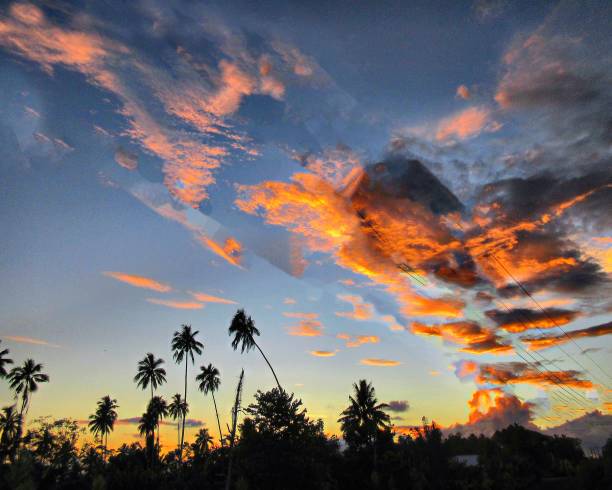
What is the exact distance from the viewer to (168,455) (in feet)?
281

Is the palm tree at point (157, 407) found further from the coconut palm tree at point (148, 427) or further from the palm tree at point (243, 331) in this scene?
the palm tree at point (243, 331)

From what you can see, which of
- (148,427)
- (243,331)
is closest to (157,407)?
(148,427)

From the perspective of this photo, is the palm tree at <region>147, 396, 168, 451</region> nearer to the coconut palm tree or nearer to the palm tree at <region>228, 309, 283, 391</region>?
the coconut palm tree

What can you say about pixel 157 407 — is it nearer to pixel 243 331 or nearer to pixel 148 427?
pixel 148 427

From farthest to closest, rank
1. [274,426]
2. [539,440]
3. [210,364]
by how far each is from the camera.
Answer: [539,440], [210,364], [274,426]

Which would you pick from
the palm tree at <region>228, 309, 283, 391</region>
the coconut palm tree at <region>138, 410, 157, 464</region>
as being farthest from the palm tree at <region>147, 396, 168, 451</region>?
the palm tree at <region>228, 309, 283, 391</region>

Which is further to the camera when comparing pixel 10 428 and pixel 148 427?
pixel 148 427

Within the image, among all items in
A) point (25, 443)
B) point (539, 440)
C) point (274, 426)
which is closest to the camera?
point (274, 426)

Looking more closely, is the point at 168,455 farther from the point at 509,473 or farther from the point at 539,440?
the point at 539,440

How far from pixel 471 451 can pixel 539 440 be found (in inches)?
1179

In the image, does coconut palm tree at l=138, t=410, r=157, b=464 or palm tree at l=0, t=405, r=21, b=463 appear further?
coconut palm tree at l=138, t=410, r=157, b=464

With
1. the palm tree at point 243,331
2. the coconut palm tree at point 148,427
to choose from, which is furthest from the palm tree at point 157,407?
the palm tree at point 243,331

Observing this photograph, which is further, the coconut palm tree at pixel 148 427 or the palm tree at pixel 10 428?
the coconut palm tree at pixel 148 427

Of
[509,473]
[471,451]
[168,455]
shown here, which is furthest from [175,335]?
[471,451]
